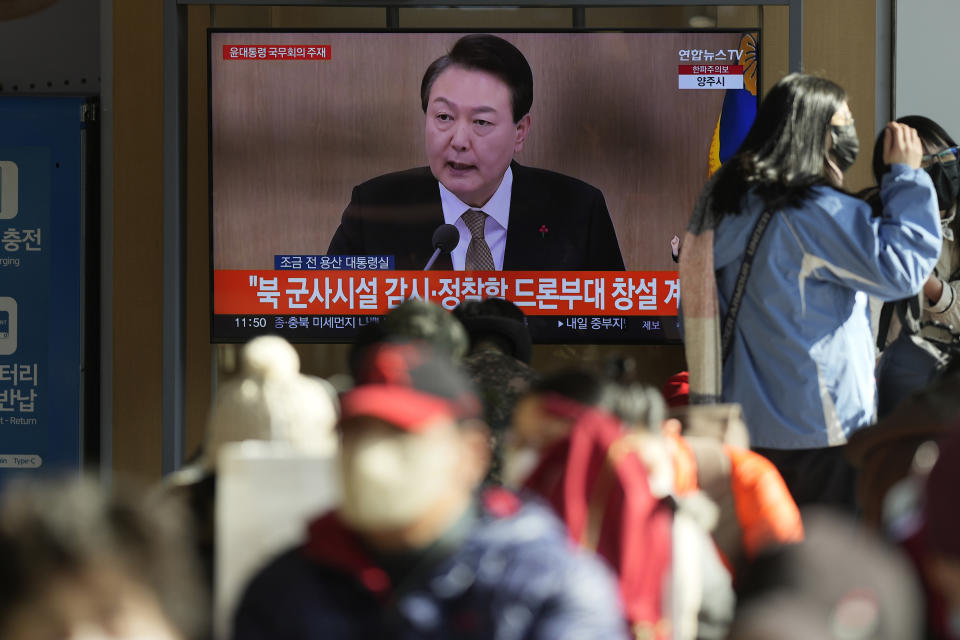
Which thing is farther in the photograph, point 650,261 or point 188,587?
point 650,261

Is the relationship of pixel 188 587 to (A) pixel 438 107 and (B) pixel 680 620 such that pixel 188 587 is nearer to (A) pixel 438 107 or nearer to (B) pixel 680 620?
(B) pixel 680 620

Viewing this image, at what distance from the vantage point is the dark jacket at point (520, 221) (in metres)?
5.74

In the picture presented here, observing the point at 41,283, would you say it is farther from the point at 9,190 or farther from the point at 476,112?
the point at 476,112

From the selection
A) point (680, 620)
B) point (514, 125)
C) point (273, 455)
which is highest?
point (514, 125)

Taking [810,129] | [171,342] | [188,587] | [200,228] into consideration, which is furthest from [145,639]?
[200,228]

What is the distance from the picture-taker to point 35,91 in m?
6.22

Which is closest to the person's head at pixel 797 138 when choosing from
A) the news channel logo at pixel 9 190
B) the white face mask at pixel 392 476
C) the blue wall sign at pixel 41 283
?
the white face mask at pixel 392 476

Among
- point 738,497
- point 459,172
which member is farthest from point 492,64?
point 738,497

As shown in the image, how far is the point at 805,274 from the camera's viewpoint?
3457 millimetres

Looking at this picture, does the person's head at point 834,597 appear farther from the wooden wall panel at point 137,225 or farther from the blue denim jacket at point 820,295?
the wooden wall panel at point 137,225

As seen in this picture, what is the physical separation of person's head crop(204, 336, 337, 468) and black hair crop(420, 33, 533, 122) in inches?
134

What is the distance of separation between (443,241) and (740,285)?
234 cm

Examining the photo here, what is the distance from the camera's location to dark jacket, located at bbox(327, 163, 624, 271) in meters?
5.74

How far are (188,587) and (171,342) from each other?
402 centimetres
